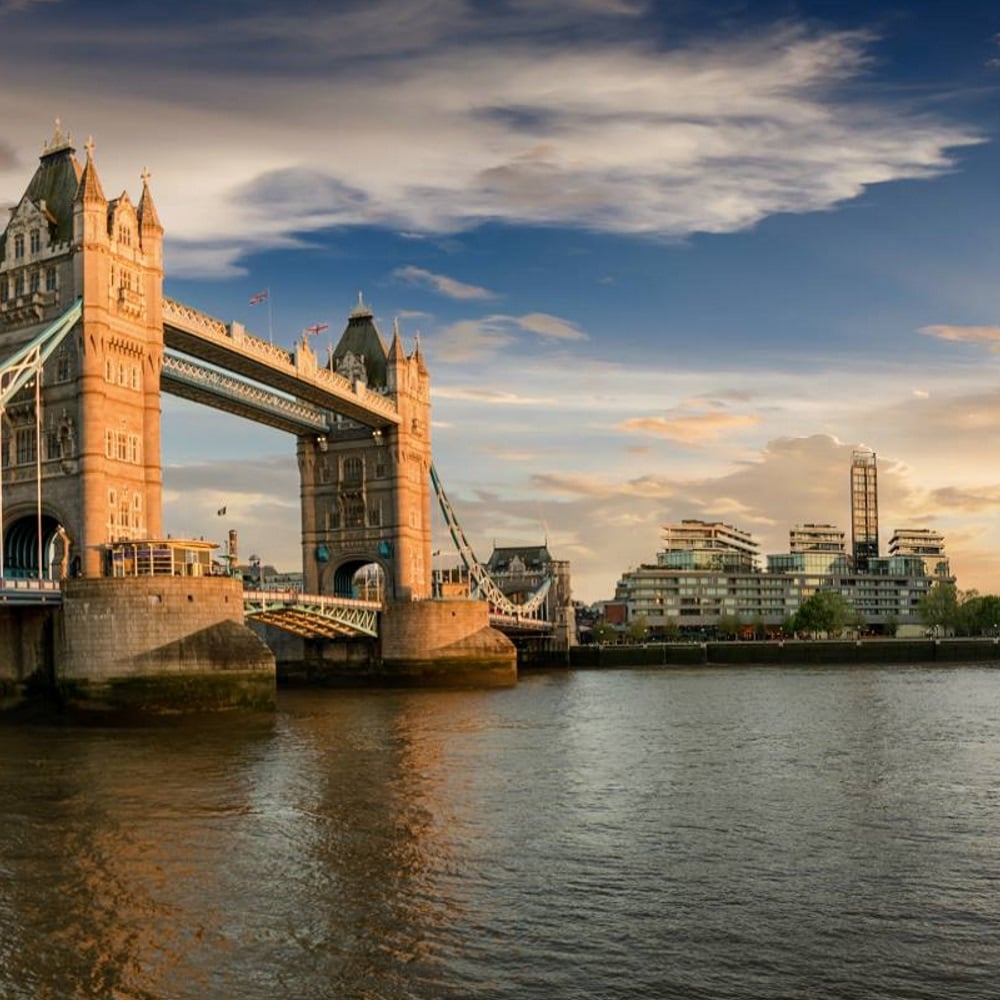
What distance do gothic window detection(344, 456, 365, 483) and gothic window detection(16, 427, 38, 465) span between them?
32825 millimetres

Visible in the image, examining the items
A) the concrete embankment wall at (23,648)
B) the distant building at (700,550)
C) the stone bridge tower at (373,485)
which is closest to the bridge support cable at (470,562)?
the stone bridge tower at (373,485)

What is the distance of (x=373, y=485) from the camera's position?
8506 centimetres

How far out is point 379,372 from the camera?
3398 inches

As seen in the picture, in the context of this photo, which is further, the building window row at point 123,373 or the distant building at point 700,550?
the distant building at point 700,550

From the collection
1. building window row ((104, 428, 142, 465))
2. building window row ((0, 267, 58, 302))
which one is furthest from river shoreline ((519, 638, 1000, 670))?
building window row ((0, 267, 58, 302))

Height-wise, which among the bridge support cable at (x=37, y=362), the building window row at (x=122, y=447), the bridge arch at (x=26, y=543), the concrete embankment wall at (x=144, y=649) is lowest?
the concrete embankment wall at (x=144, y=649)

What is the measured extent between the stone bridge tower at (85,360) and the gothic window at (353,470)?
1211 inches

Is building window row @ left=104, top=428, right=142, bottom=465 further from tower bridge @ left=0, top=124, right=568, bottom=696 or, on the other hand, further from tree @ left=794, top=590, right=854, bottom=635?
tree @ left=794, top=590, right=854, bottom=635

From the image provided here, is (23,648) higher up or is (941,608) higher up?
(23,648)

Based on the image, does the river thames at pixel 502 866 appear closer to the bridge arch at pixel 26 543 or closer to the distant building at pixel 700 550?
the bridge arch at pixel 26 543

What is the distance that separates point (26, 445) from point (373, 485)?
32.9m

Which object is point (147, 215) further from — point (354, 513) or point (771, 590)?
point (771, 590)

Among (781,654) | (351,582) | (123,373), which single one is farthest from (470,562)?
(123,373)

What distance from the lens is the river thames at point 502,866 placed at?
588 inches
